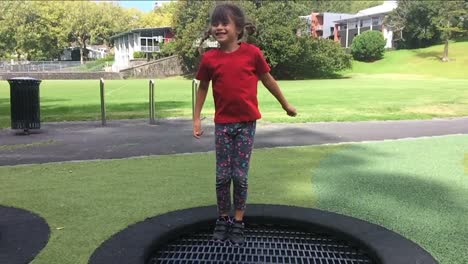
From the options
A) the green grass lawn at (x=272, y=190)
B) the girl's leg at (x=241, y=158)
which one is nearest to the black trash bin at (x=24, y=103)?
the green grass lawn at (x=272, y=190)

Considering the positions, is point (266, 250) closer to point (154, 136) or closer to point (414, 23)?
point (154, 136)

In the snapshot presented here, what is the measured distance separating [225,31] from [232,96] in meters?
0.48

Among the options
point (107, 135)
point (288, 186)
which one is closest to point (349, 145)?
point (288, 186)

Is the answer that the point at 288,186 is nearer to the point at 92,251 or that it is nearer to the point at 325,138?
the point at 92,251

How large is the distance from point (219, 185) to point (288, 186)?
2.14 m

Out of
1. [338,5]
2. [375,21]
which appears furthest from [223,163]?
[338,5]

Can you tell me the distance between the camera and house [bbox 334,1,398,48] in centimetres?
7475

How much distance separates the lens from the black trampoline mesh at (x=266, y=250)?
361 centimetres

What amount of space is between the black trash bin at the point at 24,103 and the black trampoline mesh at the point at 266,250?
780 cm

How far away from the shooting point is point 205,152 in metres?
8.29

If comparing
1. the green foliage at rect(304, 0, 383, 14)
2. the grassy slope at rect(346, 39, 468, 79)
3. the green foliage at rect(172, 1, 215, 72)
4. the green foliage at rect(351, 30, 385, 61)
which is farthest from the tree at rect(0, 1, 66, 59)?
the green foliage at rect(304, 0, 383, 14)

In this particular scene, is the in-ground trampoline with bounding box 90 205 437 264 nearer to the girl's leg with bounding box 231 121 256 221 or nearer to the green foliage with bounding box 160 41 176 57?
the girl's leg with bounding box 231 121 256 221

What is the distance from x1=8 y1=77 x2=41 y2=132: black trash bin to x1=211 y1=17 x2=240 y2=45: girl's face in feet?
26.9

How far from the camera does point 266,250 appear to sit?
149 inches
